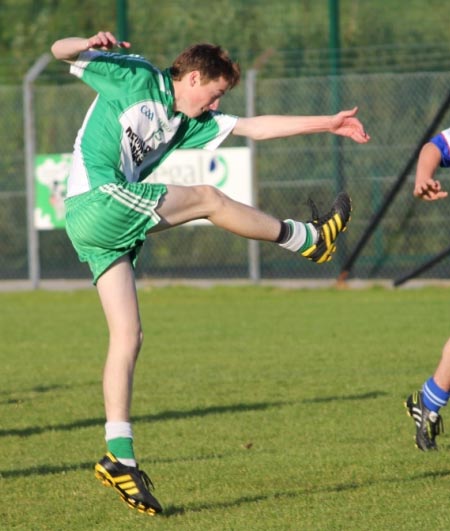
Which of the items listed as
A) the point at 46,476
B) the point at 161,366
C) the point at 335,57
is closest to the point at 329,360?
the point at 161,366

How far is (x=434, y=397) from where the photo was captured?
723 cm

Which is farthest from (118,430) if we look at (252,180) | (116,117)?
(252,180)

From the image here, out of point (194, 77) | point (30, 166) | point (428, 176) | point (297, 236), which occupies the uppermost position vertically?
point (194, 77)

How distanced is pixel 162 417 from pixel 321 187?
383 inches

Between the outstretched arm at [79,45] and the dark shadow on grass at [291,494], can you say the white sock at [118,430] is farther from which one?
the outstretched arm at [79,45]

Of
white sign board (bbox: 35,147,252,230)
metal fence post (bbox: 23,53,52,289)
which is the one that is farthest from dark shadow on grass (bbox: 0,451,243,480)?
metal fence post (bbox: 23,53,52,289)

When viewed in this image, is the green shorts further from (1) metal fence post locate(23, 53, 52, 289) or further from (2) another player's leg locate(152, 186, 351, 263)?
(1) metal fence post locate(23, 53, 52, 289)

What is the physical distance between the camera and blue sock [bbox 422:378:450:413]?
23.7 feet

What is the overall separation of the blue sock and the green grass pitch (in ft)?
0.96

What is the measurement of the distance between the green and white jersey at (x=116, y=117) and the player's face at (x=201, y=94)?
0.33 ft

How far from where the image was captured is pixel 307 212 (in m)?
19.0

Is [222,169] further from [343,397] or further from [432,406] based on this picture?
[432,406]

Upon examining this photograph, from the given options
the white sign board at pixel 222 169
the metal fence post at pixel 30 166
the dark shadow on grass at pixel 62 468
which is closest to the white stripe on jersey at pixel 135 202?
the dark shadow on grass at pixel 62 468

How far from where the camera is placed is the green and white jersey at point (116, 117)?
630 cm
